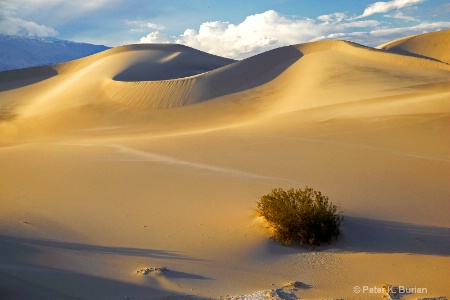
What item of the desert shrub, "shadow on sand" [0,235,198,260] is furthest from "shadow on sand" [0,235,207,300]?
the desert shrub

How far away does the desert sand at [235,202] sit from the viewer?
654 cm

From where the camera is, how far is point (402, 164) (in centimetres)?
1225

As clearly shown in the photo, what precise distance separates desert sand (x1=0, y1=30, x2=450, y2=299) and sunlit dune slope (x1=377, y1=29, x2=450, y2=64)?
4902cm

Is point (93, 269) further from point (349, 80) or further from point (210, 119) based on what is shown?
point (349, 80)

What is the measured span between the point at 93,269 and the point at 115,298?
3.04ft

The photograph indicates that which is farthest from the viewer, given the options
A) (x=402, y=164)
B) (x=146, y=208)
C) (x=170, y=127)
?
(x=170, y=127)

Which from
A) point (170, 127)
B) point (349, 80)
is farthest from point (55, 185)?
point (349, 80)

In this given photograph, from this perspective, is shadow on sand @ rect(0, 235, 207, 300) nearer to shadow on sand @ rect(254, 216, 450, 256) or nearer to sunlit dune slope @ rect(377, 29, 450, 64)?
shadow on sand @ rect(254, 216, 450, 256)

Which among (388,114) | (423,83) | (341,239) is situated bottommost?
(341,239)

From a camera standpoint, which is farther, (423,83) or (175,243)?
(423,83)

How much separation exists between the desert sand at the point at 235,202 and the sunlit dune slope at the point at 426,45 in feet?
161

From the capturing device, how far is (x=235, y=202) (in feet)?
32.5

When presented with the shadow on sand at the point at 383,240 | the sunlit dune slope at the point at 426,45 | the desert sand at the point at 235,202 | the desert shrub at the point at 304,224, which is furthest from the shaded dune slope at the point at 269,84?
the sunlit dune slope at the point at 426,45

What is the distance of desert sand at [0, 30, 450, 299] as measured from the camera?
21.5 ft
